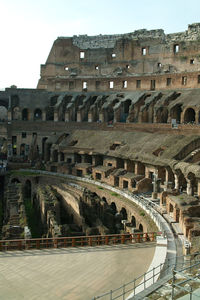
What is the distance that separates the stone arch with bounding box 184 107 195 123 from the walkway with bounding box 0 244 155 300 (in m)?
27.8

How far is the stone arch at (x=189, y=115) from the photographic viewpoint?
139ft

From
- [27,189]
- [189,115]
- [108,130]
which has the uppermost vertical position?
[189,115]

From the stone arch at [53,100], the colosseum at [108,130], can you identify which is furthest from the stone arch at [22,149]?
the stone arch at [53,100]

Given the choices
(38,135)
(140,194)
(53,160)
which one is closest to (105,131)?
(53,160)

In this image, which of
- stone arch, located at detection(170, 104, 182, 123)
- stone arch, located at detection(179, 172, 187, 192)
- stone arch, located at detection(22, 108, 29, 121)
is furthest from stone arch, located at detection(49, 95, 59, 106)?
stone arch, located at detection(179, 172, 187, 192)

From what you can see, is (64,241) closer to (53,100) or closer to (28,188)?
(28,188)

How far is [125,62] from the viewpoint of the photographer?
5806 cm

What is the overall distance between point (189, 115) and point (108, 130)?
39.5 ft

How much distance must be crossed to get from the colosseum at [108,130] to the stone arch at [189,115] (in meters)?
0.16

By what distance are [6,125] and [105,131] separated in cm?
1731

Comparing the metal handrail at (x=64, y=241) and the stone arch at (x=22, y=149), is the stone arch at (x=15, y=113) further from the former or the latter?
the metal handrail at (x=64, y=241)

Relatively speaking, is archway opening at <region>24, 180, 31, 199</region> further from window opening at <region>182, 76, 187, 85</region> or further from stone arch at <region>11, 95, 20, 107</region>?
window opening at <region>182, 76, 187, 85</region>

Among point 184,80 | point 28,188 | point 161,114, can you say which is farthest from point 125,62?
point 28,188

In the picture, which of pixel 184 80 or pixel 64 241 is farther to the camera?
pixel 184 80
